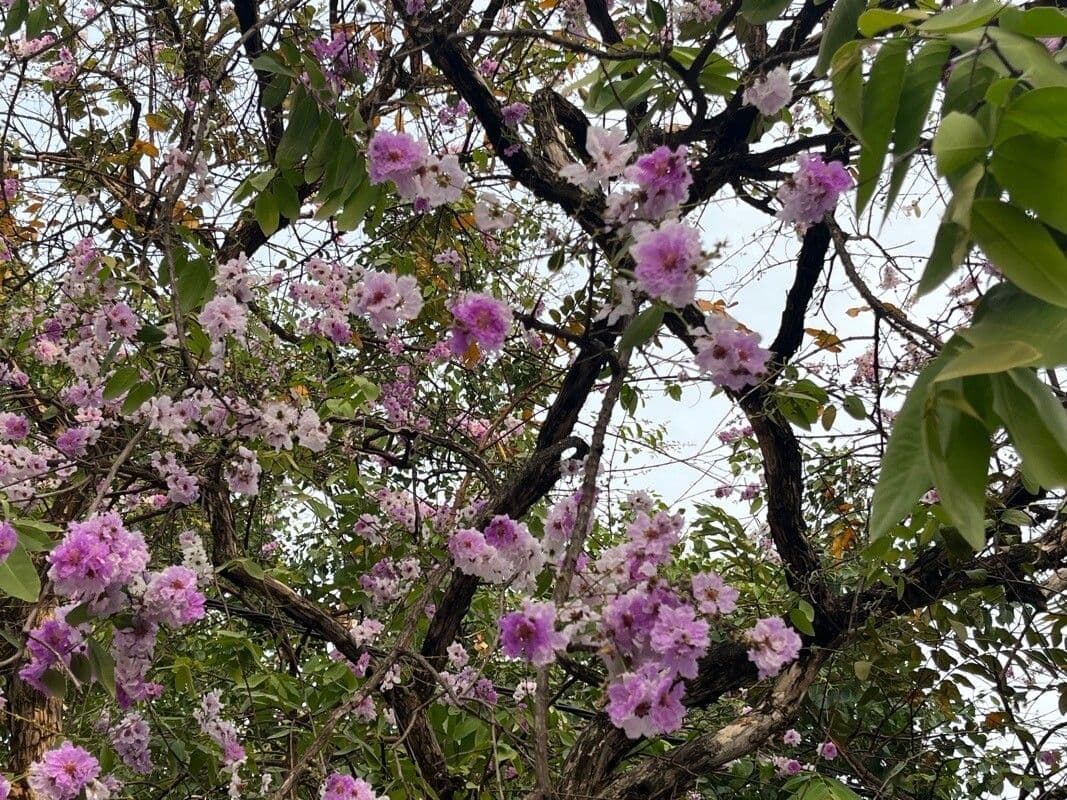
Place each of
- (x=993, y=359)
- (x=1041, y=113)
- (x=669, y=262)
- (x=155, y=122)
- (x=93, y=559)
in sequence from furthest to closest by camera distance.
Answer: (x=155, y=122) < (x=93, y=559) < (x=669, y=262) < (x=1041, y=113) < (x=993, y=359)

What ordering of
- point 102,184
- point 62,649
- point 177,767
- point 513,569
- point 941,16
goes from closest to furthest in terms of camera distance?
point 941,16
point 62,649
point 513,569
point 177,767
point 102,184

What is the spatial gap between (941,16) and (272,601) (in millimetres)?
1788

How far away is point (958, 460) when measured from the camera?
18.5 inches

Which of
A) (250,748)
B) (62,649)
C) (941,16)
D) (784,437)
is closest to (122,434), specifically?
(250,748)

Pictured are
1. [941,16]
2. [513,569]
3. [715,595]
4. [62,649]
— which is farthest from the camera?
[513,569]

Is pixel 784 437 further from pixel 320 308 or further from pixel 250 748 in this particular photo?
pixel 250 748

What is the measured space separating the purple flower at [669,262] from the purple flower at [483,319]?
0.31 m

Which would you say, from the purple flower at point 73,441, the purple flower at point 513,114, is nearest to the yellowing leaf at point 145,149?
the purple flower at point 73,441

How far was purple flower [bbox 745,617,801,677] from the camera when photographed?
3.64 ft

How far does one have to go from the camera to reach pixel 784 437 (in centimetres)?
203

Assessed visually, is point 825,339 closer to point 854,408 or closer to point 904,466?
point 854,408

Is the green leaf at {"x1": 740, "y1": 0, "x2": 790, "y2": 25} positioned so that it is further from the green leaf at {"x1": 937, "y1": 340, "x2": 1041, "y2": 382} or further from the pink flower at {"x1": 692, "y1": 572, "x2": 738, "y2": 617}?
the green leaf at {"x1": 937, "y1": 340, "x2": 1041, "y2": 382}

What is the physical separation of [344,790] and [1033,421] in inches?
49.1

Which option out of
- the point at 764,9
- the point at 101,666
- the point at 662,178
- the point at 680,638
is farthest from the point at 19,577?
the point at 764,9
